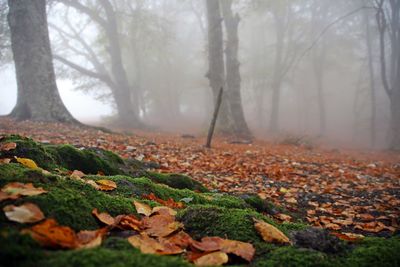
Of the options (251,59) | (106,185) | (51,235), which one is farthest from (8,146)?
(251,59)

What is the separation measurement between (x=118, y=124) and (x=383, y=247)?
787 inches

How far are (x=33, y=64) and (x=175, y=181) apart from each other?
780cm

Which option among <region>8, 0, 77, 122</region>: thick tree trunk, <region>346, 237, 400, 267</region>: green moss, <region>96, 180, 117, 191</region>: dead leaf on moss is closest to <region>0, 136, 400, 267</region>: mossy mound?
<region>346, 237, 400, 267</region>: green moss

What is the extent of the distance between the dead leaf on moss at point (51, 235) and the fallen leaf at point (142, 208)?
0.70 metres

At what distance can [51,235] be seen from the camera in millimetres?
1198

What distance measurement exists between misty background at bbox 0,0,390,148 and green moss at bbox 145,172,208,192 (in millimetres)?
13849

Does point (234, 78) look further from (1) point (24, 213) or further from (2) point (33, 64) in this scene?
(1) point (24, 213)

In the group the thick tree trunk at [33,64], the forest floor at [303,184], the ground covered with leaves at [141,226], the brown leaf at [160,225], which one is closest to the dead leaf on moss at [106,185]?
the ground covered with leaves at [141,226]

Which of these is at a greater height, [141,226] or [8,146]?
[8,146]

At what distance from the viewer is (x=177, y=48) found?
1357 inches

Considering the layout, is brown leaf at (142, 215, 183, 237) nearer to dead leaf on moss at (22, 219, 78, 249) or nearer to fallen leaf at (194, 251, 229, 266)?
fallen leaf at (194, 251, 229, 266)

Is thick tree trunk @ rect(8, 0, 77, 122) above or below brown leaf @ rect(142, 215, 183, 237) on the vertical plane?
above

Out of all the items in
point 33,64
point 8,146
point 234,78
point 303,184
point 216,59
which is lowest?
point 303,184

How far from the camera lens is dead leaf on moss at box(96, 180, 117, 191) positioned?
7.80 ft
